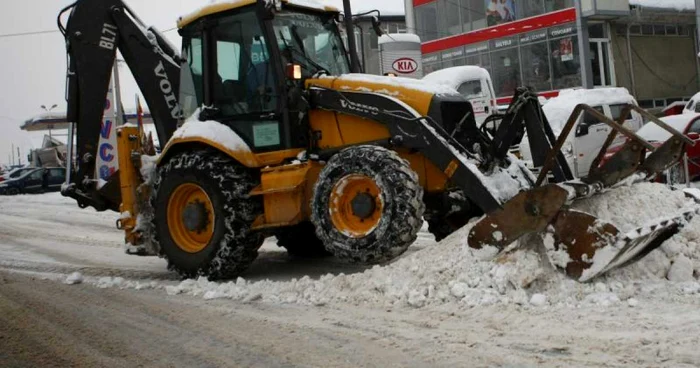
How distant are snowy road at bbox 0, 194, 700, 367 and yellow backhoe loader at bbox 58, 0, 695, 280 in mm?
621

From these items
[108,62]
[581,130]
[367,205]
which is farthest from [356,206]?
[581,130]

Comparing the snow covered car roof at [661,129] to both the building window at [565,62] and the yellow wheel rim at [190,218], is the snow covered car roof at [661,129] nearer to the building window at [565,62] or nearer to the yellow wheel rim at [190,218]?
the yellow wheel rim at [190,218]

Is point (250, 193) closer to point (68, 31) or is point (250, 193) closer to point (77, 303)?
point (77, 303)

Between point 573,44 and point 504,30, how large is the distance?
10.6 ft

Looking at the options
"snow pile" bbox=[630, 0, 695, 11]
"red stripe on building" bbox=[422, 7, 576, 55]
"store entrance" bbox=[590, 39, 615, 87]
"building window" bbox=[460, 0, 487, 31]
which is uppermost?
"building window" bbox=[460, 0, 487, 31]

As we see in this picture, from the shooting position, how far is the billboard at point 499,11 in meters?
29.0

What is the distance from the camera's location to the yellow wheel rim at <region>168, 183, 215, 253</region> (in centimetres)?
746

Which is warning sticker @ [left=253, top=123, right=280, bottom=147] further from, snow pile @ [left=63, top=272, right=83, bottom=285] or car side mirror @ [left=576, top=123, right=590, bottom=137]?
car side mirror @ [left=576, top=123, right=590, bottom=137]

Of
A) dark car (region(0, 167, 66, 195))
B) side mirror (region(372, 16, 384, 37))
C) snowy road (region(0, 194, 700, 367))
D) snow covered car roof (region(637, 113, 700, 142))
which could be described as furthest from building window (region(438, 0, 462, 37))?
snowy road (region(0, 194, 700, 367))

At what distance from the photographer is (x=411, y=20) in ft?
112

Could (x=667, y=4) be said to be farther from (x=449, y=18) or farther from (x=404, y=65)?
(x=404, y=65)

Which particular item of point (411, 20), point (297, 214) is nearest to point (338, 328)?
point (297, 214)

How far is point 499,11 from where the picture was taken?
2955 centimetres

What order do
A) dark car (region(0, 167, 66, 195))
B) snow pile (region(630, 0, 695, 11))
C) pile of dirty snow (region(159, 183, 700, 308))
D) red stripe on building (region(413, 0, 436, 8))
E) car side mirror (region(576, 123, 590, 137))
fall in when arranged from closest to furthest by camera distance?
pile of dirty snow (region(159, 183, 700, 308)), car side mirror (region(576, 123, 590, 137)), snow pile (region(630, 0, 695, 11)), dark car (region(0, 167, 66, 195)), red stripe on building (region(413, 0, 436, 8))
